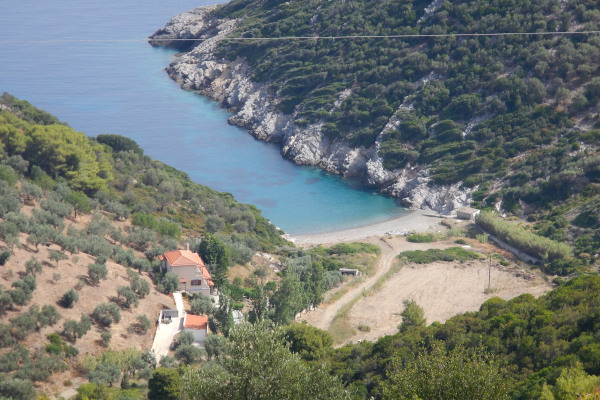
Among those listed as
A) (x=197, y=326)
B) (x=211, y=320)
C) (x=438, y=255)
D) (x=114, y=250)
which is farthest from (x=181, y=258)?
(x=438, y=255)

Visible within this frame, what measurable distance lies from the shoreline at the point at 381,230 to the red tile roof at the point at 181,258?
49.9 feet

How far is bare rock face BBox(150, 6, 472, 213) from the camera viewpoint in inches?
2227

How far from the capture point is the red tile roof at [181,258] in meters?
32.8

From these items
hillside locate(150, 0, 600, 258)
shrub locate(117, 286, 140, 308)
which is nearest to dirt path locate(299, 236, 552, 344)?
hillside locate(150, 0, 600, 258)

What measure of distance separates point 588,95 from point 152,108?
139 feet

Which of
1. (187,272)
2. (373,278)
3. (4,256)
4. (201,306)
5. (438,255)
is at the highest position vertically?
(4,256)

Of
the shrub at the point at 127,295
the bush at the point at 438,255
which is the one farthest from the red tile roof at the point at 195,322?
the bush at the point at 438,255

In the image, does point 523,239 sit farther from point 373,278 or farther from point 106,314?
point 106,314

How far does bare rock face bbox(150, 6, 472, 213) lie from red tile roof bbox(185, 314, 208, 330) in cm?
2932

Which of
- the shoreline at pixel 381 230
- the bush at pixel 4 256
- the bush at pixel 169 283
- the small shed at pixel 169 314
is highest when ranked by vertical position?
the bush at pixel 4 256

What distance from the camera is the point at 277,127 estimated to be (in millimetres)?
70375

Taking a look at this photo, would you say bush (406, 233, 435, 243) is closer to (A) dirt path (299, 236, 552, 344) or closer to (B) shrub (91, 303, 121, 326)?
(A) dirt path (299, 236, 552, 344)

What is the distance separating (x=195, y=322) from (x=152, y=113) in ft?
162

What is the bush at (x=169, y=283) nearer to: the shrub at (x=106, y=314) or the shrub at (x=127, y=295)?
the shrub at (x=127, y=295)
